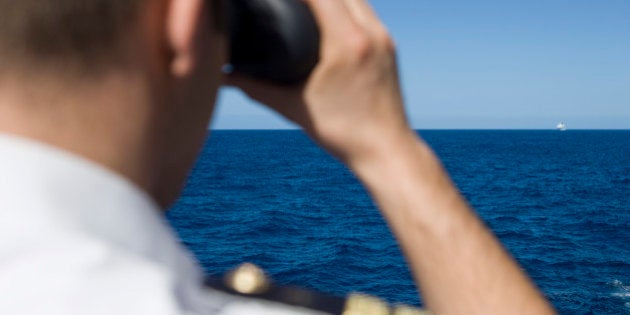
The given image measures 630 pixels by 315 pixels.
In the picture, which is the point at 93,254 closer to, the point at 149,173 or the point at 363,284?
the point at 149,173

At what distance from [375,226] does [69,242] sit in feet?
137

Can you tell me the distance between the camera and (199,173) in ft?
240

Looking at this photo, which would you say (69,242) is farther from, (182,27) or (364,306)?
(364,306)

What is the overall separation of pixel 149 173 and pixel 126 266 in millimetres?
139

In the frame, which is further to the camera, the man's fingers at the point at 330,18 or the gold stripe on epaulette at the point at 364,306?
the gold stripe on epaulette at the point at 364,306

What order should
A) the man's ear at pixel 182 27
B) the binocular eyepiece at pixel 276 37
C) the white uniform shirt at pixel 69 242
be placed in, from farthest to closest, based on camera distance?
the binocular eyepiece at pixel 276 37, the man's ear at pixel 182 27, the white uniform shirt at pixel 69 242

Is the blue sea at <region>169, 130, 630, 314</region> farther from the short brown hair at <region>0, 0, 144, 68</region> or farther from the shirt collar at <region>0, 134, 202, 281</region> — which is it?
the short brown hair at <region>0, 0, 144, 68</region>

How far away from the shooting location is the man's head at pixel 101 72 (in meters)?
0.89

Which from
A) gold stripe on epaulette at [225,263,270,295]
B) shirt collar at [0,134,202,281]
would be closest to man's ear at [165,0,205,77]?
shirt collar at [0,134,202,281]

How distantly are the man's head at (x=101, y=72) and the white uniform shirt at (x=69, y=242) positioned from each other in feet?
0.10

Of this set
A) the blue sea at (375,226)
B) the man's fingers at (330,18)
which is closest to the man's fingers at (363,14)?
the man's fingers at (330,18)

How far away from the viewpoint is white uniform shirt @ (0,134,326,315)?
2.74 ft

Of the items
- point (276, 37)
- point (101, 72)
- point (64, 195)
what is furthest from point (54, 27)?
point (276, 37)

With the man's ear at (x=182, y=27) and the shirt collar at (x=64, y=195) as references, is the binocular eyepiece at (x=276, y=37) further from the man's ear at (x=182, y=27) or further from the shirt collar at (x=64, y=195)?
the shirt collar at (x=64, y=195)
